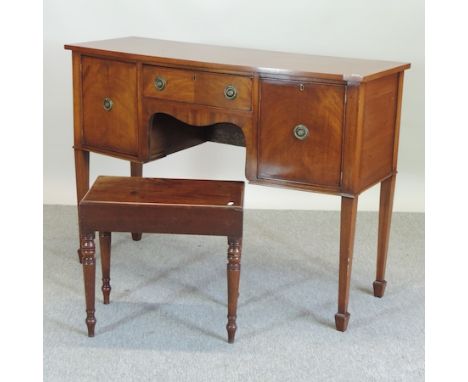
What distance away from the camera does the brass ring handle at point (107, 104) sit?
3.37 meters

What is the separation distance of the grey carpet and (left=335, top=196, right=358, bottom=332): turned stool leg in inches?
2.4

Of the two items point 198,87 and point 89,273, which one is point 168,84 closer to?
point 198,87

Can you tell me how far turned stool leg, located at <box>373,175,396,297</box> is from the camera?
10.8ft

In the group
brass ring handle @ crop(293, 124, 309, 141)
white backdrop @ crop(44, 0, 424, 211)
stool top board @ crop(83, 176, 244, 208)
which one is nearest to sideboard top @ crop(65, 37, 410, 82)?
brass ring handle @ crop(293, 124, 309, 141)

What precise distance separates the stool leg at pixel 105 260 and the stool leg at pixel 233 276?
1.88 ft

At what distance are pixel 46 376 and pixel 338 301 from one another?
1.08 meters

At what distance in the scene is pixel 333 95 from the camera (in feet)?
9.37

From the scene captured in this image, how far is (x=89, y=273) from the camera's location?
2975 millimetres

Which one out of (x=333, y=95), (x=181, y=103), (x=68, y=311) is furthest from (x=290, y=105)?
(x=68, y=311)

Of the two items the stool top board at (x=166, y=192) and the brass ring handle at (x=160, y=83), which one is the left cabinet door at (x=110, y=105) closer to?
the brass ring handle at (x=160, y=83)

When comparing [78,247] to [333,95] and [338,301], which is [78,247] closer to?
[338,301]

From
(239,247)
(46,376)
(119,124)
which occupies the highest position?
(119,124)

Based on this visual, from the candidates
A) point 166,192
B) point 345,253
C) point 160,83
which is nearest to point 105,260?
point 166,192

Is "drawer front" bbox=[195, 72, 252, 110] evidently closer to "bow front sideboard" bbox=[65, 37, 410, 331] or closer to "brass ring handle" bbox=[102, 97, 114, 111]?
"bow front sideboard" bbox=[65, 37, 410, 331]
